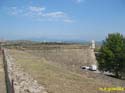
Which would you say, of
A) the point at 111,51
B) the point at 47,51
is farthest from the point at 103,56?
the point at 47,51

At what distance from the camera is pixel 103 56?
37750 millimetres

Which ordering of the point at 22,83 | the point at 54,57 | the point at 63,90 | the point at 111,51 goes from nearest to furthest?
the point at 22,83, the point at 63,90, the point at 54,57, the point at 111,51

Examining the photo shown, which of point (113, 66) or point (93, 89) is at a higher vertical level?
point (93, 89)

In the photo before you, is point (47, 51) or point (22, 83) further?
point (47, 51)

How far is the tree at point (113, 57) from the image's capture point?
37000 millimetres

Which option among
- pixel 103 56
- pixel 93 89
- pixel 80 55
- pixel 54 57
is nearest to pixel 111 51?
pixel 103 56

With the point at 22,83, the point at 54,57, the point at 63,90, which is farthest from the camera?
the point at 54,57

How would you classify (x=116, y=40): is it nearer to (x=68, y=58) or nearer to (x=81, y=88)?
(x=68, y=58)

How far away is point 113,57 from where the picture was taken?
3691cm

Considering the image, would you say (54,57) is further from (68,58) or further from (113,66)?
(113,66)

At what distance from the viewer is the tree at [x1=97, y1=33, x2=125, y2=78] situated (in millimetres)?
37000

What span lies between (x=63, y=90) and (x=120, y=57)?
98.4 feet

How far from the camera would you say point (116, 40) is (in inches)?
1505

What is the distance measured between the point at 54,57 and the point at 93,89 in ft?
89.0
